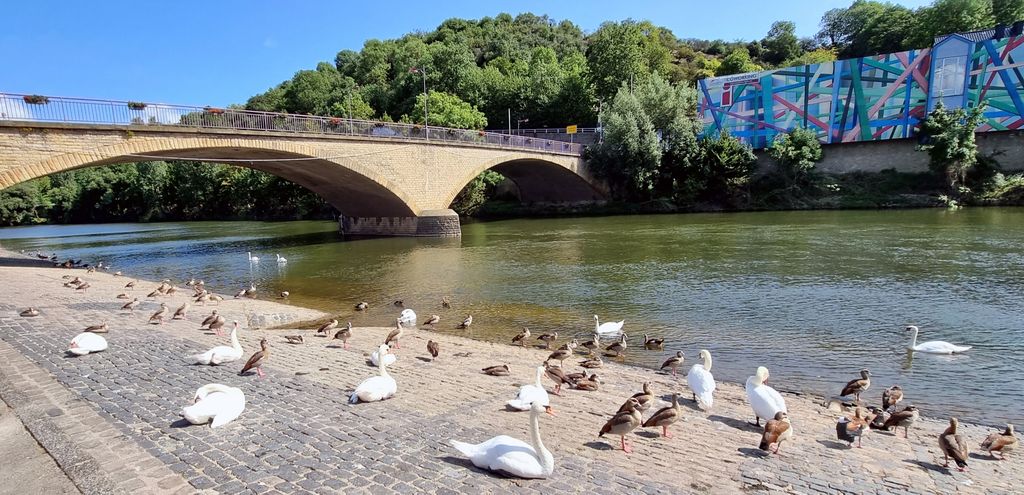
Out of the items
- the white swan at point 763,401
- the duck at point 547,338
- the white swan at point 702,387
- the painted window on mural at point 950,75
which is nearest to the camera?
the white swan at point 763,401

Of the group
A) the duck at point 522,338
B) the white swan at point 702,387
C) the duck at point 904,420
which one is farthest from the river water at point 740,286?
the white swan at point 702,387

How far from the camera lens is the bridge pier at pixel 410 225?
3897cm

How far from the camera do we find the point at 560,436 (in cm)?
718

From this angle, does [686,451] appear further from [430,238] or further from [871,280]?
[430,238]

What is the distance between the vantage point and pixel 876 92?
50.8 meters

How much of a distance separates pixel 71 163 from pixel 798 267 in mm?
29289

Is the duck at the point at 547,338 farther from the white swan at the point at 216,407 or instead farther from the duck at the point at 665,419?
the white swan at the point at 216,407

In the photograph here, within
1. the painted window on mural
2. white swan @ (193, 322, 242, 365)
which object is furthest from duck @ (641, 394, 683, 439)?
the painted window on mural

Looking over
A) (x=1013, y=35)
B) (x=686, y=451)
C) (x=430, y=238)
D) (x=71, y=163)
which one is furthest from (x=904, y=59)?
(x=71, y=163)

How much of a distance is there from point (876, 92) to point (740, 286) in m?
43.6

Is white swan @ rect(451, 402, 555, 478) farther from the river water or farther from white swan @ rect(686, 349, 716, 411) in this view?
the river water

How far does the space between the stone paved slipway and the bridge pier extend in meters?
28.2

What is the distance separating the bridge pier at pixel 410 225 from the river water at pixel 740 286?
71.9 inches

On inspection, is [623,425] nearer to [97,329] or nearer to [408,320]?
[408,320]
